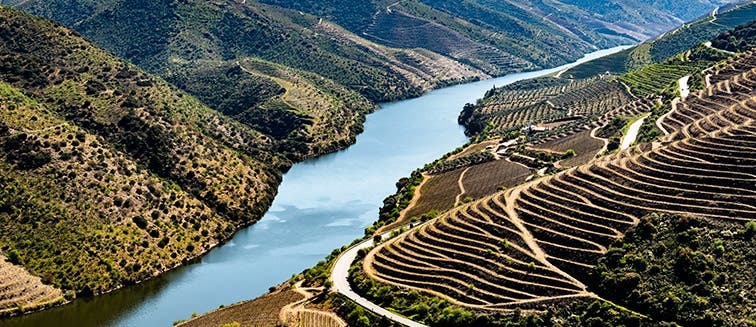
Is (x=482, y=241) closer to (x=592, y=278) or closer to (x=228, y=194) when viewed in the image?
(x=592, y=278)

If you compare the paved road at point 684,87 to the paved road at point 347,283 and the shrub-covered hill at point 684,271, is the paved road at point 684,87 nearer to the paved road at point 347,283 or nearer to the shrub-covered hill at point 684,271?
the paved road at point 347,283

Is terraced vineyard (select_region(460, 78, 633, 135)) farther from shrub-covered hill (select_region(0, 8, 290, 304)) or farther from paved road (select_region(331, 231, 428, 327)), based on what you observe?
paved road (select_region(331, 231, 428, 327))

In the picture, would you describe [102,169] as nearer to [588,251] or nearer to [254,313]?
[254,313]

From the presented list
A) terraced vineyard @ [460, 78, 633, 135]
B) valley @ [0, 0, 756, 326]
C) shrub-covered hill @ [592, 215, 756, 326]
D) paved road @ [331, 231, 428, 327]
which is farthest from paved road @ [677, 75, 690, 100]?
shrub-covered hill @ [592, 215, 756, 326]

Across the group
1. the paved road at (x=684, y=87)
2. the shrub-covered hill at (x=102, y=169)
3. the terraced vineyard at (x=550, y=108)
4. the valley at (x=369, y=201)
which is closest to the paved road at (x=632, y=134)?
the valley at (x=369, y=201)

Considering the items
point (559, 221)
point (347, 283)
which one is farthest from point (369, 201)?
point (559, 221)

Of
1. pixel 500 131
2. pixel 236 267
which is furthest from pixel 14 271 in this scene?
pixel 500 131
